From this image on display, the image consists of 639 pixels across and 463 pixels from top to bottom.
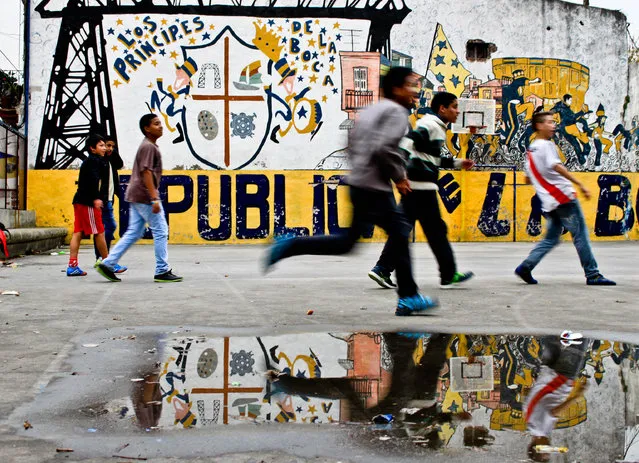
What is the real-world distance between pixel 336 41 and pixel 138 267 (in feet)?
28.8

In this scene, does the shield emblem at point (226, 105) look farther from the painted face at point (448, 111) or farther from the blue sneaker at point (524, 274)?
the painted face at point (448, 111)

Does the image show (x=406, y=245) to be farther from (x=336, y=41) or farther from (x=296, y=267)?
(x=336, y=41)

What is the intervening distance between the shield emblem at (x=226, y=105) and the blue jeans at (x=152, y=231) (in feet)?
29.0

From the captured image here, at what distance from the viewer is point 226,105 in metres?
17.1

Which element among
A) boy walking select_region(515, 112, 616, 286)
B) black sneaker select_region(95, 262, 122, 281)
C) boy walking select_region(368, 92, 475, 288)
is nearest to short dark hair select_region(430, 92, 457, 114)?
boy walking select_region(368, 92, 475, 288)

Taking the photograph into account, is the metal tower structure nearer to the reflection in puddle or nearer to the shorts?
the shorts

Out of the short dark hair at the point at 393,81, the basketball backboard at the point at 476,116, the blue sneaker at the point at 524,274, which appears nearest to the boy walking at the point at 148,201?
the short dark hair at the point at 393,81

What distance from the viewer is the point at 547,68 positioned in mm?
18250

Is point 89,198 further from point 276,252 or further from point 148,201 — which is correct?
point 276,252

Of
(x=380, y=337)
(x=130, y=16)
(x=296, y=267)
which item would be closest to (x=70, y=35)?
(x=130, y=16)

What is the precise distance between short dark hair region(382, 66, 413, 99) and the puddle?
5.62 ft

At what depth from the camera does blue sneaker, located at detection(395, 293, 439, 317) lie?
5.62 metres

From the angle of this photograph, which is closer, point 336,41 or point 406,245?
point 406,245

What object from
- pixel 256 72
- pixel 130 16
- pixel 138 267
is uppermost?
pixel 130 16
